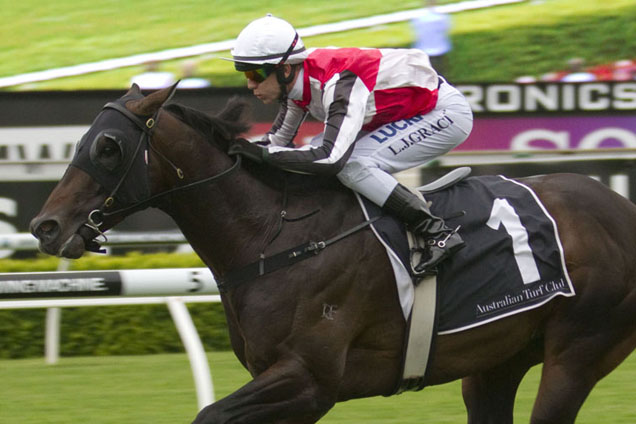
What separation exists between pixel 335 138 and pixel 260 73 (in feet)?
1.23

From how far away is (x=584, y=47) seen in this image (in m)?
17.0

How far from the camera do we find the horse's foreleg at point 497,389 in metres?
4.39

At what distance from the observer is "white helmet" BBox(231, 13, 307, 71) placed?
3857 millimetres

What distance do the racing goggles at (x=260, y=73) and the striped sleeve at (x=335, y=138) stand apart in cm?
23

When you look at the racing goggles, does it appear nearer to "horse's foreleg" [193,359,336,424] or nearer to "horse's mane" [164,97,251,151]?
"horse's mane" [164,97,251,151]

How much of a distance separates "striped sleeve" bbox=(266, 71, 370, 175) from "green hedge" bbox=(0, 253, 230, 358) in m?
Answer: 3.43

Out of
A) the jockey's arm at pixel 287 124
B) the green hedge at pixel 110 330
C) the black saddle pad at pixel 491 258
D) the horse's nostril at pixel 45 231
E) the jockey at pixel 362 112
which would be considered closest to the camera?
the horse's nostril at pixel 45 231

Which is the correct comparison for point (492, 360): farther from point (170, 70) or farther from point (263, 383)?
point (170, 70)

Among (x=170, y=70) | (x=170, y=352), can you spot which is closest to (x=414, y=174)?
(x=170, y=352)

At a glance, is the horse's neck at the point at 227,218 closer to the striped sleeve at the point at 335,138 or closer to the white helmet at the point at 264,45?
the striped sleeve at the point at 335,138

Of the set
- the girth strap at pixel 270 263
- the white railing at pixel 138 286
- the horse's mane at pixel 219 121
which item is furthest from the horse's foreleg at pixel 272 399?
the white railing at pixel 138 286

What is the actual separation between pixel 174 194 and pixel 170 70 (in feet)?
43.4

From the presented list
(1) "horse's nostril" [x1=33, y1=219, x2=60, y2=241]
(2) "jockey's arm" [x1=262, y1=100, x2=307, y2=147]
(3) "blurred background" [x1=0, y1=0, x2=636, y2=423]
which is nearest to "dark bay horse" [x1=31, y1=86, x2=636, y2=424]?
(1) "horse's nostril" [x1=33, y1=219, x2=60, y2=241]

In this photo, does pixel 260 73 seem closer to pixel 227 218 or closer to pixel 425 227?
pixel 227 218
